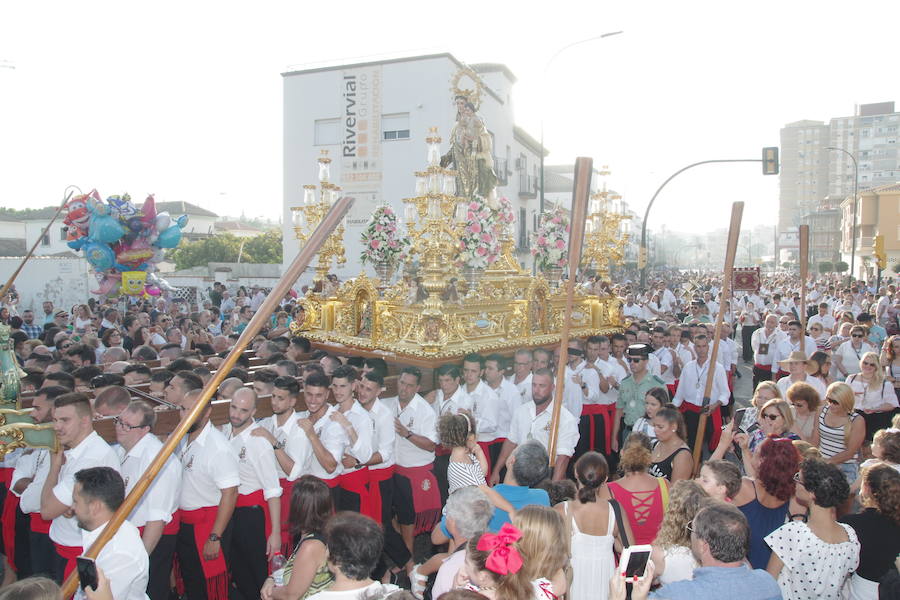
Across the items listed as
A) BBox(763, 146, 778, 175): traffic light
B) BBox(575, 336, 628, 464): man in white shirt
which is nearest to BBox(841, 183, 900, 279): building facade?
BBox(763, 146, 778, 175): traffic light

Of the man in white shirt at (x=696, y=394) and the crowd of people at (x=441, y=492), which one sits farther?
the man in white shirt at (x=696, y=394)

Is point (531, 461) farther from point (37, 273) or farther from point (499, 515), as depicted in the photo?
point (37, 273)

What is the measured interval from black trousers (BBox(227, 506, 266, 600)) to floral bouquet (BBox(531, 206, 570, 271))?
7971 mm

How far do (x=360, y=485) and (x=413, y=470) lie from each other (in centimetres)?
63

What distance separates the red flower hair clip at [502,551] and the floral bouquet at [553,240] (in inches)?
364

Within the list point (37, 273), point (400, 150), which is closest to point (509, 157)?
point (400, 150)

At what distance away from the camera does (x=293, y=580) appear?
3.33 m

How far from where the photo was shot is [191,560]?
15.2 ft

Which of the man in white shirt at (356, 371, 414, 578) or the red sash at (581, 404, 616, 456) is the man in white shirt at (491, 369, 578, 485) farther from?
the red sash at (581, 404, 616, 456)

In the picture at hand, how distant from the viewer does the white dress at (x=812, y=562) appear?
349 cm

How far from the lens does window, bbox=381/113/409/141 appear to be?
91.6 feet

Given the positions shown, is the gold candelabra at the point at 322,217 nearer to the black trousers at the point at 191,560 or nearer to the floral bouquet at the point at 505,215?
the floral bouquet at the point at 505,215

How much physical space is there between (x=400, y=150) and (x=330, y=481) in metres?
23.8

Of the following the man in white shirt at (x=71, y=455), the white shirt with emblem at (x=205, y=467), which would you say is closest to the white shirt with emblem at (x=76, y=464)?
the man in white shirt at (x=71, y=455)
